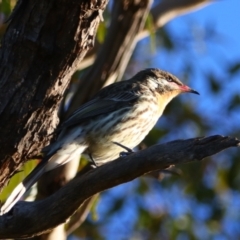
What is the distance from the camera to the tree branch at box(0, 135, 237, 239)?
3084mm

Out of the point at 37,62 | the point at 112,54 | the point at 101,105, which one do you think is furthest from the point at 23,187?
the point at 112,54

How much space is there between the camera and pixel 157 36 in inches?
360

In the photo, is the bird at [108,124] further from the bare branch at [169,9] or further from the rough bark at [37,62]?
the rough bark at [37,62]

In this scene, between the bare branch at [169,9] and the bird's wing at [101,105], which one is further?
the bare branch at [169,9]

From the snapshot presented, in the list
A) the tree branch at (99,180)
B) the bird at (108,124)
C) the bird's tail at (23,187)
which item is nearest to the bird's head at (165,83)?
the bird at (108,124)

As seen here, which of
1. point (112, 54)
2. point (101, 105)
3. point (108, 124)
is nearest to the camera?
point (108, 124)

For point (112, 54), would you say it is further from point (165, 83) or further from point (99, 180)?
point (99, 180)

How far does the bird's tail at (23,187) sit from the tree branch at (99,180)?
174mm

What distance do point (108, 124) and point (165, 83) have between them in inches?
37.2

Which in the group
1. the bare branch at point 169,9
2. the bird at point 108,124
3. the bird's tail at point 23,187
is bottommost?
the bird at point 108,124

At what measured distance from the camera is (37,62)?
3.22 m

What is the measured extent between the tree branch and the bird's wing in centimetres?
158

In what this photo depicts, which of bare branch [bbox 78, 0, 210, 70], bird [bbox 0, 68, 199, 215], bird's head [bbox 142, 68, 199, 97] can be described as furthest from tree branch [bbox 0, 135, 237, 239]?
bare branch [bbox 78, 0, 210, 70]

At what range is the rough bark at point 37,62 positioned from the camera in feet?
10.3
